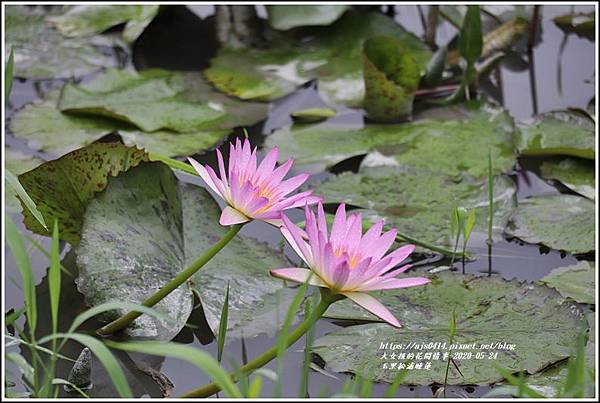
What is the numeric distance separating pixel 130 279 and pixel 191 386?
0.25m

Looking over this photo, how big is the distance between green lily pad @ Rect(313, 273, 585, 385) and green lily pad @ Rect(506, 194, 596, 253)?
29cm

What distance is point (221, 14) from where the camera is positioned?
11.3 feet

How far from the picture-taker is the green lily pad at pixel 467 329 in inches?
61.8

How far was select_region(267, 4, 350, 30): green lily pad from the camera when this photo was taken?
3244 mm

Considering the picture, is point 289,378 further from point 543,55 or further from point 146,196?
point 543,55

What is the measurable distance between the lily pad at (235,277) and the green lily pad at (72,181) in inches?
7.6

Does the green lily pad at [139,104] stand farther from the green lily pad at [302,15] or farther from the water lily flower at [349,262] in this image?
the water lily flower at [349,262]

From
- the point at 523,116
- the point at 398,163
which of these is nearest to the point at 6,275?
the point at 398,163

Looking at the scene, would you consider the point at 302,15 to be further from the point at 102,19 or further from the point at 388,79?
the point at 102,19

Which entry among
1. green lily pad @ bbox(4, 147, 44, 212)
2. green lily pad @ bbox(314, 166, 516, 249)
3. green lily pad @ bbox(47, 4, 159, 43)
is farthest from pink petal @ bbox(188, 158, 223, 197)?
green lily pad @ bbox(47, 4, 159, 43)

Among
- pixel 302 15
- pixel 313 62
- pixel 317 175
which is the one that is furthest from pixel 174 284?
pixel 302 15

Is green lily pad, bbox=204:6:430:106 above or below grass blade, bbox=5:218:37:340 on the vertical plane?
below

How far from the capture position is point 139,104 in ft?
9.10

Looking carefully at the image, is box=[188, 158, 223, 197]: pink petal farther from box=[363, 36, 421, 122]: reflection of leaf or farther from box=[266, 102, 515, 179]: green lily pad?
box=[363, 36, 421, 122]: reflection of leaf
